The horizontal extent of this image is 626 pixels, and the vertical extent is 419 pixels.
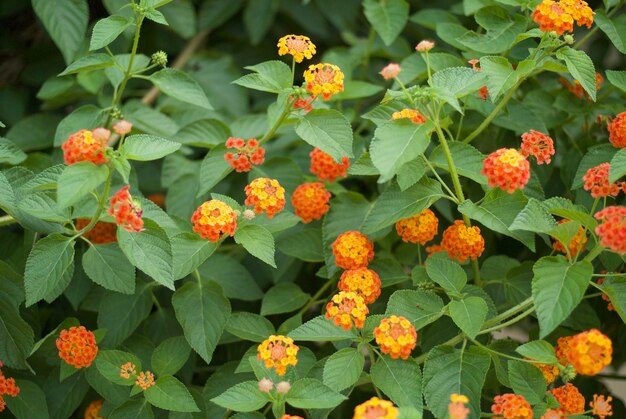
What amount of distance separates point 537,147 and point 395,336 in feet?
1.47

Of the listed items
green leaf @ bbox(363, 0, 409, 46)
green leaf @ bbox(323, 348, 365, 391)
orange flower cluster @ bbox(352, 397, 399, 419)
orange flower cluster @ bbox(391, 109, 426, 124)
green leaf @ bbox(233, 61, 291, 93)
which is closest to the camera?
orange flower cluster @ bbox(352, 397, 399, 419)

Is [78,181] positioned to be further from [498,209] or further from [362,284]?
[498,209]

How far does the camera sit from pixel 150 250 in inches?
53.9

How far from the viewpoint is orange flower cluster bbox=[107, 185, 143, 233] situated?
129 centimetres

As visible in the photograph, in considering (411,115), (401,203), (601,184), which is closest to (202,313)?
(401,203)

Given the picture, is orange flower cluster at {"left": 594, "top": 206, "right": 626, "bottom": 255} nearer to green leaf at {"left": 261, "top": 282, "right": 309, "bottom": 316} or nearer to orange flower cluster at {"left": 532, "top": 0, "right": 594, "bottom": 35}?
orange flower cluster at {"left": 532, "top": 0, "right": 594, "bottom": 35}

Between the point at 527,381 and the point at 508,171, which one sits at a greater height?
the point at 508,171

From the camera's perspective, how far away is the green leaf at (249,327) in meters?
1.53

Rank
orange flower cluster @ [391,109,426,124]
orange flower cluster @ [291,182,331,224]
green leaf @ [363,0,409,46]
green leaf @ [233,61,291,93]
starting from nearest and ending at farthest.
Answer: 1. orange flower cluster @ [391,109,426,124]
2. green leaf @ [233,61,291,93]
3. orange flower cluster @ [291,182,331,224]
4. green leaf @ [363,0,409,46]

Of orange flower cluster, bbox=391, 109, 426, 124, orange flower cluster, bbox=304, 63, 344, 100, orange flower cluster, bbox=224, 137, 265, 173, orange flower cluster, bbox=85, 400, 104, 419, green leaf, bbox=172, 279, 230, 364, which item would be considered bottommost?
orange flower cluster, bbox=85, 400, 104, 419

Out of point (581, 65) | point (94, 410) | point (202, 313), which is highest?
point (581, 65)

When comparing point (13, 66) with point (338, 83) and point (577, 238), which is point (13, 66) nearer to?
point (338, 83)

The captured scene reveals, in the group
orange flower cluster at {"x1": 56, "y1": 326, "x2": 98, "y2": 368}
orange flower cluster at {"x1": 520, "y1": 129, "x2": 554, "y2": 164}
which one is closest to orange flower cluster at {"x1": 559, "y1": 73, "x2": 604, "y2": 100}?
orange flower cluster at {"x1": 520, "y1": 129, "x2": 554, "y2": 164}

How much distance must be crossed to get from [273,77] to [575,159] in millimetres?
692
